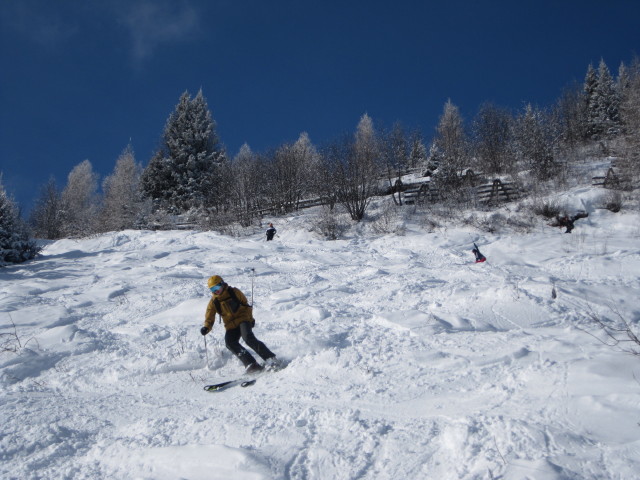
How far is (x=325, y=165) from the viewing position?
22.5 meters

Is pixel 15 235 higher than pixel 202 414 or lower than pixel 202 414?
higher

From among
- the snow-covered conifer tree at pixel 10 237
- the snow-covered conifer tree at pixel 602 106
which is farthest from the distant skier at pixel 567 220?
the snow-covered conifer tree at pixel 602 106

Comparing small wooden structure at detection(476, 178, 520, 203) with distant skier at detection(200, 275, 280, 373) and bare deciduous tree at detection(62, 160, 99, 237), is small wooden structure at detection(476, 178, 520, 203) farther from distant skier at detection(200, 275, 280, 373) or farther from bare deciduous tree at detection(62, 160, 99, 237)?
bare deciduous tree at detection(62, 160, 99, 237)

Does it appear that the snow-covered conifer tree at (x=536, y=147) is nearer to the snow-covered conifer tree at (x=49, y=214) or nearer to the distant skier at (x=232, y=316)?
the distant skier at (x=232, y=316)

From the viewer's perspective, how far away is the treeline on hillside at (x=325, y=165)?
837 inches

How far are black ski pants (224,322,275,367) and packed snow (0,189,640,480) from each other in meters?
0.31

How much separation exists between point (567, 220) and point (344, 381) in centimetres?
1410

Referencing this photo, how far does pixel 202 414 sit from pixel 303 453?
4.55ft

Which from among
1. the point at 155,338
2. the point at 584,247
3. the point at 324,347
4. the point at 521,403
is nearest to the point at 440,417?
the point at 521,403

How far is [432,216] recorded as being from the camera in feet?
60.8

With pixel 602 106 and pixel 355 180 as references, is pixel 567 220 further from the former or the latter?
pixel 602 106

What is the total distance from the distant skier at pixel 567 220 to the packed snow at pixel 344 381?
462cm

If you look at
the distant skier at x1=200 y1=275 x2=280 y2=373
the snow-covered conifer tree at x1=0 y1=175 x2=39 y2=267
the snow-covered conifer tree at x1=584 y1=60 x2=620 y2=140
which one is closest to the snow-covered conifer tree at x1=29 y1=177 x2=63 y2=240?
the snow-covered conifer tree at x1=0 y1=175 x2=39 y2=267

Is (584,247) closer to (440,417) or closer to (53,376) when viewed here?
(440,417)
